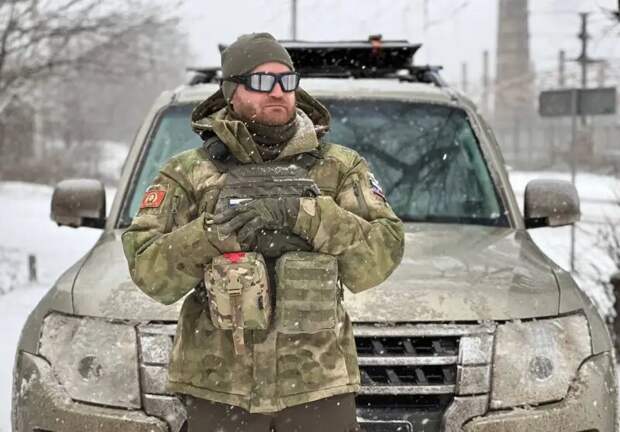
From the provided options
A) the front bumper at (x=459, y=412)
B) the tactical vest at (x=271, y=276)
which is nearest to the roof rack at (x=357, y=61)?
the front bumper at (x=459, y=412)

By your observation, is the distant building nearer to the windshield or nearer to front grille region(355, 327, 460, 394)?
the windshield

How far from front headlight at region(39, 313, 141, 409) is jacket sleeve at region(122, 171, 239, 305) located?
0.60 metres

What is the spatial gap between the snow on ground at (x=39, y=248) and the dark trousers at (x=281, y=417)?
8.23 feet

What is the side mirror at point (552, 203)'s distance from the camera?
381 cm

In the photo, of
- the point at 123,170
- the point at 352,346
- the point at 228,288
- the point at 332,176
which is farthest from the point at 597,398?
the point at 123,170

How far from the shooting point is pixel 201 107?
2494mm

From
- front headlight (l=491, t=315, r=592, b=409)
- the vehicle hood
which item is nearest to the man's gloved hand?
the vehicle hood

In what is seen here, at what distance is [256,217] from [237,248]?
9 centimetres

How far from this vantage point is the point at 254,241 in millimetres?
2193

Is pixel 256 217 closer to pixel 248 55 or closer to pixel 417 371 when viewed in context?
pixel 248 55

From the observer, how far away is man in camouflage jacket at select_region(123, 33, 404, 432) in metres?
2.20

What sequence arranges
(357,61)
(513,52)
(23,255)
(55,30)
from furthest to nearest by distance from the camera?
(513,52) → (23,255) → (55,30) → (357,61)

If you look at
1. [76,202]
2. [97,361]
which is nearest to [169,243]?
[97,361]

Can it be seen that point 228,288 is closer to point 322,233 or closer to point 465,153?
point 322,233
